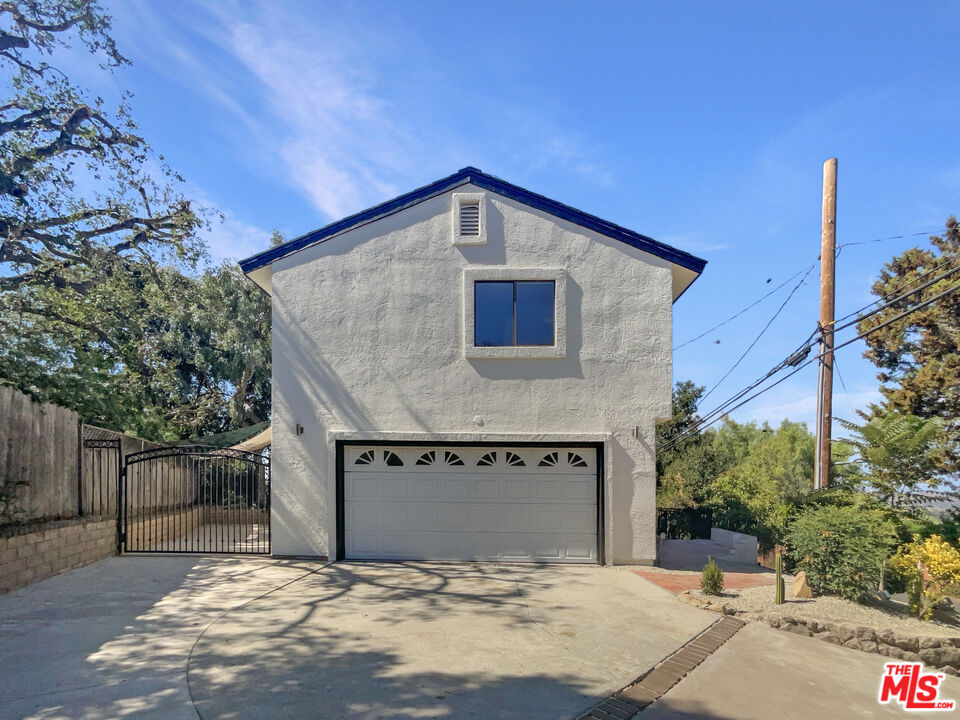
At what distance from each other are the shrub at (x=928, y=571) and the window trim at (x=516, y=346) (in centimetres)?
608

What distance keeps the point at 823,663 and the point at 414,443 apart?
7.12 metres

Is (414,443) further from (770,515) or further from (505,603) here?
(770,515)

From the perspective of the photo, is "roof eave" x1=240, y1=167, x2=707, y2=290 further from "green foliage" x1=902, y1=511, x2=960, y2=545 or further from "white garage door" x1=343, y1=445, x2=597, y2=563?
"green foliage" x1=902, y1=511, x2=960, y2=545

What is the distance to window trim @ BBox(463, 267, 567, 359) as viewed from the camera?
1105 centimetres

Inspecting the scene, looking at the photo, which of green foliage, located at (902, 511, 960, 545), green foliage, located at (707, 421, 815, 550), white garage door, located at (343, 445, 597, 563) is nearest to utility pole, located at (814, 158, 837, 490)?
green foliage, located at (707, 421, 815, 550)

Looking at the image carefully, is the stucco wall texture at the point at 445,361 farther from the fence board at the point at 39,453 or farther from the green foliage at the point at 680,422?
the green foliage at the point at 680,422

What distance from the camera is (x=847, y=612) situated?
7.89 meters

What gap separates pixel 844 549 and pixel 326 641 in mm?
7273

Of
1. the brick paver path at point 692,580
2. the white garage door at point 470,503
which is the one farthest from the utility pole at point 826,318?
the white garage door at point 470,503

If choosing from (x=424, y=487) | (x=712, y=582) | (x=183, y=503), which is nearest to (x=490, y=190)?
(x=424, y=487)

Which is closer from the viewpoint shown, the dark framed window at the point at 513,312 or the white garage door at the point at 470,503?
the white garage door at the point at 470,503

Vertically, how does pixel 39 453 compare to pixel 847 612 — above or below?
above

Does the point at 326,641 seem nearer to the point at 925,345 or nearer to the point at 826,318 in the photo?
the point at 826,318

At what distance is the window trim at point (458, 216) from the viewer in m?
11.3
